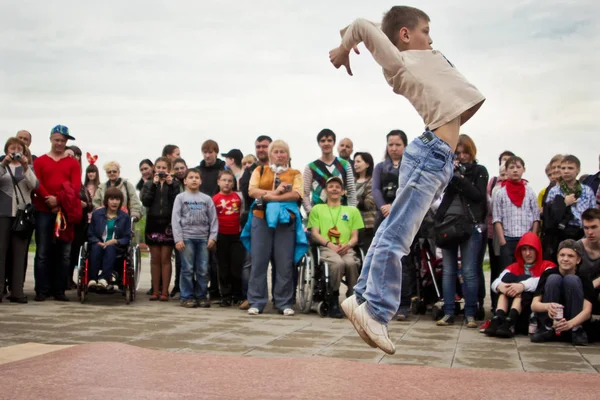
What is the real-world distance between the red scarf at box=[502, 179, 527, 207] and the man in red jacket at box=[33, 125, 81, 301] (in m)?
5.69

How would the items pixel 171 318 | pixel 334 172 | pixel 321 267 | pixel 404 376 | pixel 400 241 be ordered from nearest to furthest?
1. pixel 400 241
2. pixel 404 376
3. pixel 171 318
4. pixel 321 267
5. pixel 334 172

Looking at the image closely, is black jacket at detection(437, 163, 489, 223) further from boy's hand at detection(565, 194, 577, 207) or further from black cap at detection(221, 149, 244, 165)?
black cap at detection(221, 149, 244, 165)

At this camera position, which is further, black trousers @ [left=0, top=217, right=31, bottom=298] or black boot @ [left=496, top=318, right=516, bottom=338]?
black trousers @ [left=0, top=217, right=31, bottom=298]

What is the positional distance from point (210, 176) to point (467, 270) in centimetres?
428

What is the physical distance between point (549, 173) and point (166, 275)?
17.9 feet

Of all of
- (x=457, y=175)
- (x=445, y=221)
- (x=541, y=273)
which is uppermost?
(x=457, y=175)

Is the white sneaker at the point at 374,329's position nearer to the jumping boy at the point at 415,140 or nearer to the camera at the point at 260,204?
the jumping boy at the point at 415,140

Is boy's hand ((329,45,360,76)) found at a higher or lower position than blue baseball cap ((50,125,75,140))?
lower

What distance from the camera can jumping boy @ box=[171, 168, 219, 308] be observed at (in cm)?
951

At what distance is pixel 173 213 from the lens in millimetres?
9586

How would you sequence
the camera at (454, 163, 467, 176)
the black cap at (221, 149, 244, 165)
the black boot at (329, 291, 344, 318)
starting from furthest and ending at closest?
the black cap at (221, 149, 244, 165) → the black boot at (329, 291, 344, 318) → the camera at (454, 163, 467, 176)

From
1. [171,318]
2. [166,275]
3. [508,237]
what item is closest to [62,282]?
[166,275]

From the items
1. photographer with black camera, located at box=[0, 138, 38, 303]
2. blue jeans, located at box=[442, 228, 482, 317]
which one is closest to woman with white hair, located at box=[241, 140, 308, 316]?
blue jeans, located at box=[442, 228, 482, 317]

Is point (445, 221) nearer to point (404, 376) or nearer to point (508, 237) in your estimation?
point (508, 237)
